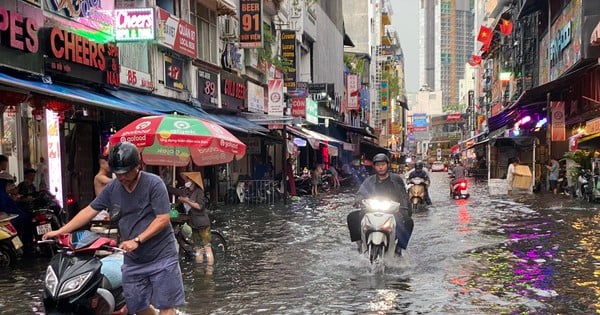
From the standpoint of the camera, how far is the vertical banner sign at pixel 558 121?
24.9 m

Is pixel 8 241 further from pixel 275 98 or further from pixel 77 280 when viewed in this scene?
pixel 275 98

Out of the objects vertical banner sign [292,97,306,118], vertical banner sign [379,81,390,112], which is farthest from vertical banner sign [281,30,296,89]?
vertical banner sign [379,81,390,112]

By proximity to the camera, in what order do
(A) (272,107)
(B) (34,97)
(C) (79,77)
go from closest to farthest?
(B) (34,97) → (C) (79,77) → (A) (272,107)

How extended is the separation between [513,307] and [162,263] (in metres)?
3.87

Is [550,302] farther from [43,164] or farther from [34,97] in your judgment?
[43,164]

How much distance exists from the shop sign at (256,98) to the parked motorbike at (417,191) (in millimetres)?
9505

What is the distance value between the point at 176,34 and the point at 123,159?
14.3 metres

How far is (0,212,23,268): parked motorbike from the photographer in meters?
8.62

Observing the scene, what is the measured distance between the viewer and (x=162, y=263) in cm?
433

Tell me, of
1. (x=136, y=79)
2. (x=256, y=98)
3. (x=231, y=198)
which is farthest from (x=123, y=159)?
(x=256, y=98)

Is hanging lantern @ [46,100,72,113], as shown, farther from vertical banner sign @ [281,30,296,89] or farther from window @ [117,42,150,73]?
vertical banner sign @ [281,30,296,89]

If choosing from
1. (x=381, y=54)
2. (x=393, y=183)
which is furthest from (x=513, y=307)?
(x=381, y=54)

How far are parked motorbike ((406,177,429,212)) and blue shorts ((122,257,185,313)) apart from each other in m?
14.1

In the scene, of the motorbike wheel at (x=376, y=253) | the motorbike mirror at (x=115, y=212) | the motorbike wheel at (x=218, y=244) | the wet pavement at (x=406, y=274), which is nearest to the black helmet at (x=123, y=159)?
the motorbike mirror at (x=115, y=212)
